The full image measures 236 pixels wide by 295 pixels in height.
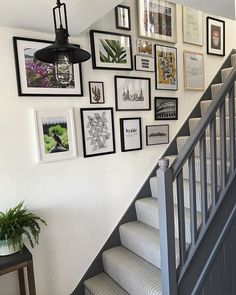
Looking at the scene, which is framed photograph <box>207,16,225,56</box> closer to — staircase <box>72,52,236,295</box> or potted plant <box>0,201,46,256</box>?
staircase <box>72,52,236,295</box>

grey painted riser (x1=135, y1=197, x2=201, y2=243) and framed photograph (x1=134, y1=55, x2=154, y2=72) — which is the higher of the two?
framed photograph (x1=134, y1=55, x2=154, y2=72)

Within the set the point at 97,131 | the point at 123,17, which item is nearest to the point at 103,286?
the point at 97,131

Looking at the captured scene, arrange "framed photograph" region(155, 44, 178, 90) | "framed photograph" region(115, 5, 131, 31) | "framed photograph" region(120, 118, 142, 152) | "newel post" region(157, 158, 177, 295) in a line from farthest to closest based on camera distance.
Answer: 1. "framed photograph" region(155, 44, 178, 90)
2. "framed photograph" region(120, 118, 142, 152)
3. "framed photograph" region(115, 5, 131, 31)
4. "newel post" region(157, 158, 177, 295)

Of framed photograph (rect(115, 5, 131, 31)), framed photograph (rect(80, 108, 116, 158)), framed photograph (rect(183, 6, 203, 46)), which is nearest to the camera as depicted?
framed photograph (rect(80, 108, 116, 158))

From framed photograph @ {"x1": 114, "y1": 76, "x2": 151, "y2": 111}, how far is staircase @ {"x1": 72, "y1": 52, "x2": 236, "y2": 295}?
565 mm

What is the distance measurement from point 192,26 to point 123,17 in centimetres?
90

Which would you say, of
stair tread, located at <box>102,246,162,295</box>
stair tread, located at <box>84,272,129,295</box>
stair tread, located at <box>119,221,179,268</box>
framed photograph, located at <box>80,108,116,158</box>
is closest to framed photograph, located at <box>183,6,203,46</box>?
framed photograph, located at <box>80,108,116,158</box>

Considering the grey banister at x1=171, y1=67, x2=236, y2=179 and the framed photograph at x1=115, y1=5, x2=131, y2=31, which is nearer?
the grey banister at x1=171, y1=67, x2=236, y2=179

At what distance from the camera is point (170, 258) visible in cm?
146

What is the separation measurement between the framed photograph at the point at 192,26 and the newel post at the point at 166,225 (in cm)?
179

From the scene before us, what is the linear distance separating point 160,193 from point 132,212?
1036mm

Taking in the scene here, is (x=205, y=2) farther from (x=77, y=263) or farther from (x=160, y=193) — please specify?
(x=77, y=263)

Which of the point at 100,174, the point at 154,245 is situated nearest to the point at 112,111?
the point at 100,174

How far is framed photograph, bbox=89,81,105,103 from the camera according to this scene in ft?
6.81
